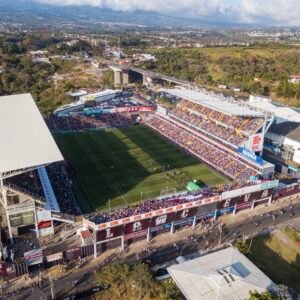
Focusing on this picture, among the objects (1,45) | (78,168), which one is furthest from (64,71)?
(78,168)

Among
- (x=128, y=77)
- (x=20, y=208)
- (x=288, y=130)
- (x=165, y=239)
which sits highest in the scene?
(x=20, y=208)

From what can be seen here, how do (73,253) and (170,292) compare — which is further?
(73,253)

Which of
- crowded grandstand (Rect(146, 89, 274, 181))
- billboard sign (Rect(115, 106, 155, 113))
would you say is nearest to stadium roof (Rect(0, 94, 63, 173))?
crowded grandstand (Rect(146, 89, 274, 181))

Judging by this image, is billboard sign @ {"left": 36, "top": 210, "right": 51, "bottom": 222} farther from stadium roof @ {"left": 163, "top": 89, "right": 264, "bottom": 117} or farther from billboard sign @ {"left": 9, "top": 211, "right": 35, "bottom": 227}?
stadium roof @ {"left": 163, "top": 89, "right": 264, "bottom": 117}

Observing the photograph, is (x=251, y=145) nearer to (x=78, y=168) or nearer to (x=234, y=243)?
(x=234, y=243)

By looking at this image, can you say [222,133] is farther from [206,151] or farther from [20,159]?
[20,159]

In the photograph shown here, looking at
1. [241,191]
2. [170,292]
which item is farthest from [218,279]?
[241,191]

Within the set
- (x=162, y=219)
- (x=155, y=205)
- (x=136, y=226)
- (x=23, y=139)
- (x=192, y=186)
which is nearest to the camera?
(x=136, y=226)

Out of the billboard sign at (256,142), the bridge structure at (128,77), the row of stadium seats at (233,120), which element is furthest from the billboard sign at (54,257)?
the bridge structure at (128,77)
